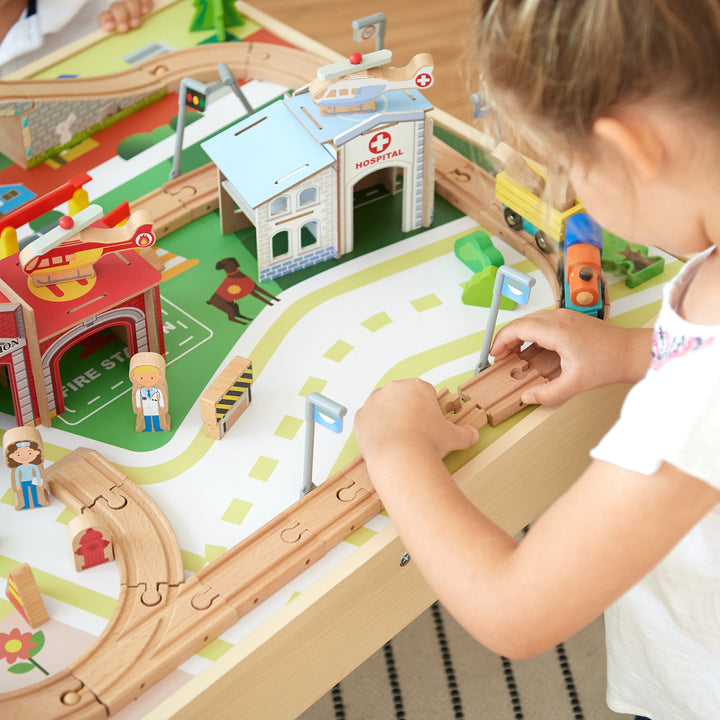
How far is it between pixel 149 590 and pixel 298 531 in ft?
0.40

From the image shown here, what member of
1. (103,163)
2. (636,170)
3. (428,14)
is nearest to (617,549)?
(636,170)

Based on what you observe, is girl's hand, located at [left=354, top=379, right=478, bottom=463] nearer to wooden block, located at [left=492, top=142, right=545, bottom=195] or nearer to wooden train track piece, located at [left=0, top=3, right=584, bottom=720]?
wooden train track piece, located at [left=0, top=3, right=584, bottom=720]

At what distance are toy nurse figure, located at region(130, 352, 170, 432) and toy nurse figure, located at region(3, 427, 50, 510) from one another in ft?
0.31

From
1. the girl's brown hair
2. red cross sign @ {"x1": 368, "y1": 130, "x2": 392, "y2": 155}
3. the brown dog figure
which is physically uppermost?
the girl's brown hair

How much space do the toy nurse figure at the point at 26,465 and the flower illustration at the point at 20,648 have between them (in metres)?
0.12

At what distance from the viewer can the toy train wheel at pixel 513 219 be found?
105 centimetres

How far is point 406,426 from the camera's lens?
2.46ft

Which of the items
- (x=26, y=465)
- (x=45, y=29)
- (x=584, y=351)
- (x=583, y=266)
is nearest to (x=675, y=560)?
(x=584, y=351)

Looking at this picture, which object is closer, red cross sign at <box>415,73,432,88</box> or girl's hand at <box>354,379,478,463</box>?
girl's hand at <box>354,379,478,463</box>

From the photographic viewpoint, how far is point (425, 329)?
3.19 feet

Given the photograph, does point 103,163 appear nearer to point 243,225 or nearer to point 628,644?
point 243,225

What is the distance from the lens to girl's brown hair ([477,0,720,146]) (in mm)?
463

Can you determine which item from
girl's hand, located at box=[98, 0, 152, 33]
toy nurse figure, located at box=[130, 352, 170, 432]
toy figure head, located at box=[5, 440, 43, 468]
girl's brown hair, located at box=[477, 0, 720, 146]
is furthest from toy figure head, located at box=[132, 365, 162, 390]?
girl's hand, located at box=[98, 0, 152, 33]

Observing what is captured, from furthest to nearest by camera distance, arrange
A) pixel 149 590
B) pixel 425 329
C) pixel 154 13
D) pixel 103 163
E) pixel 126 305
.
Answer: pixel 154 13, pixel 103 163, pixel 425 329, pixel 126 305, pixel 149 590
